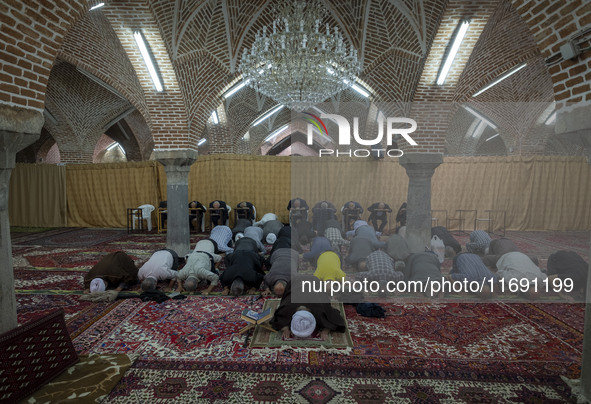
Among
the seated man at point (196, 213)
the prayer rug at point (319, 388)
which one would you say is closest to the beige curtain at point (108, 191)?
the seated man at point (196, 213)

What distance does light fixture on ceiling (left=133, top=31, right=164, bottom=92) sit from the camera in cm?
534

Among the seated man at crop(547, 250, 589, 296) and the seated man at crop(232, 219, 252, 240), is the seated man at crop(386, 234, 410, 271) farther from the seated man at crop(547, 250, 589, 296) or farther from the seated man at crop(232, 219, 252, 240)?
the seated man at crop(232, 219, 252, 240)

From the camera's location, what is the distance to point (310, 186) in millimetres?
10211

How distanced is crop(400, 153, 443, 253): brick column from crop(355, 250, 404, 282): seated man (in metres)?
1.84

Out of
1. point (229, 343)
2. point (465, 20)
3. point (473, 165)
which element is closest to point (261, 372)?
point (229, 343)

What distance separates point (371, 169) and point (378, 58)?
12.6ft

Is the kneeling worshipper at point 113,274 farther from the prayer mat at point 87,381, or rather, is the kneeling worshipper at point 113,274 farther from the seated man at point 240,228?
the seated man at point 240,228

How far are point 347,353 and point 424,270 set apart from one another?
186 cm

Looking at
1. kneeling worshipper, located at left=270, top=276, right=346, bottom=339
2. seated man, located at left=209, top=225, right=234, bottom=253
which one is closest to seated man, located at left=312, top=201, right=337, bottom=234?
seated man, located at left=209, top=225, right=234, bottom=253

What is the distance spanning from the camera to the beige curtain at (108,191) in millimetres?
10320

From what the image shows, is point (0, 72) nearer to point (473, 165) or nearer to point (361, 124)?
point (473, 165)

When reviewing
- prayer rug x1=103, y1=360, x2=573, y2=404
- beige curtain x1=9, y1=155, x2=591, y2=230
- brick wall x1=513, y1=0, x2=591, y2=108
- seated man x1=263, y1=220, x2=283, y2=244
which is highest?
brick wall x1=513, y1=0, x2=591, y2=108

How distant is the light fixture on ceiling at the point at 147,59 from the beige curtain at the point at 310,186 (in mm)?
4260

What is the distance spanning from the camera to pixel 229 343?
10.1ft
